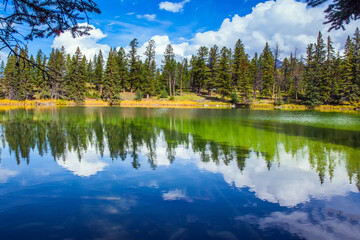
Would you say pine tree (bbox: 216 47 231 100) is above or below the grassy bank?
above

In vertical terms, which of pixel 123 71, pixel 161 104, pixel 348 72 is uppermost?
pixel 123 71

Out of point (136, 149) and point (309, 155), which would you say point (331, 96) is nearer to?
point (309, 155)

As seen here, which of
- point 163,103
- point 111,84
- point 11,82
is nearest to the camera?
point 163,103

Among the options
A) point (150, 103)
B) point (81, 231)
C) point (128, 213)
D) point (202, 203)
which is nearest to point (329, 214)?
point (202, 203)

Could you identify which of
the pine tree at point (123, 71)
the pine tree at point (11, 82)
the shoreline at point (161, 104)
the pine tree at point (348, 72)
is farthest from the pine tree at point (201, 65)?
the pine tree at point (11, 82)

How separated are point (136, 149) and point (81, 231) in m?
7.25

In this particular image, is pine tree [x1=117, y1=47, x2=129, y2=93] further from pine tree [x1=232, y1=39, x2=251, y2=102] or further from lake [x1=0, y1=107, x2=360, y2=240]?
lake [x1=0, y1=107, x2=360, y2=240]

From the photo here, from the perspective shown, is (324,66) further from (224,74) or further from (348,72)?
(224,74)

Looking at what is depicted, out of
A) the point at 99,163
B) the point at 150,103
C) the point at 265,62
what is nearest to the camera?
the point at 99,163

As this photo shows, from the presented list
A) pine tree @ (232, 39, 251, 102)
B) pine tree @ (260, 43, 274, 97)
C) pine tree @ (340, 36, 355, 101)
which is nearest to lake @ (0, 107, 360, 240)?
pine tree @ (232, 39, 251, 102)

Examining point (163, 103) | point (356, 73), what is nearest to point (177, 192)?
point (163, 103)

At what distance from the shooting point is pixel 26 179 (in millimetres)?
7422

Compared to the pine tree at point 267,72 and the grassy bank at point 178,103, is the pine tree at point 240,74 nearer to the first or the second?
the grassy bank at point 178,103

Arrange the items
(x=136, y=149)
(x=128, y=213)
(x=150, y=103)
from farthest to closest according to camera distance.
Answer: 1. (x=150, y=103)
2. (x=136, y=149)
3. (x=128, y=213)
